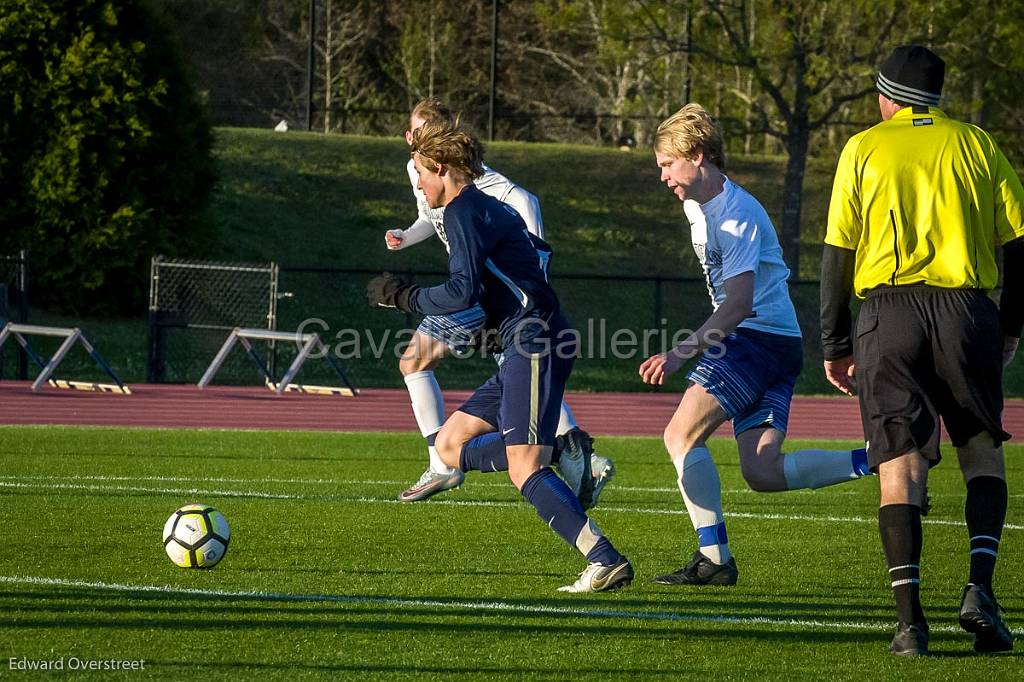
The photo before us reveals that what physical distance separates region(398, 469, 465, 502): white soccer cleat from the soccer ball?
1831mm

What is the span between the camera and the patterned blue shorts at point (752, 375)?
21.3 feet

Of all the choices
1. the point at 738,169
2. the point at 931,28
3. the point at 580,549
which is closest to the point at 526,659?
the point at 580,549

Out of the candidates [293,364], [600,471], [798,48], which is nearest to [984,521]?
[600,471]

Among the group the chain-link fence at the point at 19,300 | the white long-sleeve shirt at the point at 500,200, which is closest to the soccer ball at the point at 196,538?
the white long-sleeve shirt at the point at 500,200

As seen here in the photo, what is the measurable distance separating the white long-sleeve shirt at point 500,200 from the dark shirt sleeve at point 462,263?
→ 2.20 metres

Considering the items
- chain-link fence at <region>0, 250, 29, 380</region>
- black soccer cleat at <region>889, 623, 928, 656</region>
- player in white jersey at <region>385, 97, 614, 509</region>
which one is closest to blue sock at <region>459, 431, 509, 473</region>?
player in white jersey at <region>385, 97, 614, 509</region>

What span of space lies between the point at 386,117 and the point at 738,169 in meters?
10.8

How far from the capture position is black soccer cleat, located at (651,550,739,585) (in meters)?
6.38

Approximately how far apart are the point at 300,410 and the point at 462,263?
36.2 ft

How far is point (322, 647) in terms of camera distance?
4.97m

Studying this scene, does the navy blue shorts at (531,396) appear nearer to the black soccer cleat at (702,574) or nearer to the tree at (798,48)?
the black soccer cleat at (702,574)

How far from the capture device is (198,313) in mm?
23641

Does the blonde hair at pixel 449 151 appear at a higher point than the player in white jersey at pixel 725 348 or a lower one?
higher

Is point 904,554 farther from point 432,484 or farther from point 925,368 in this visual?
point 432,484
